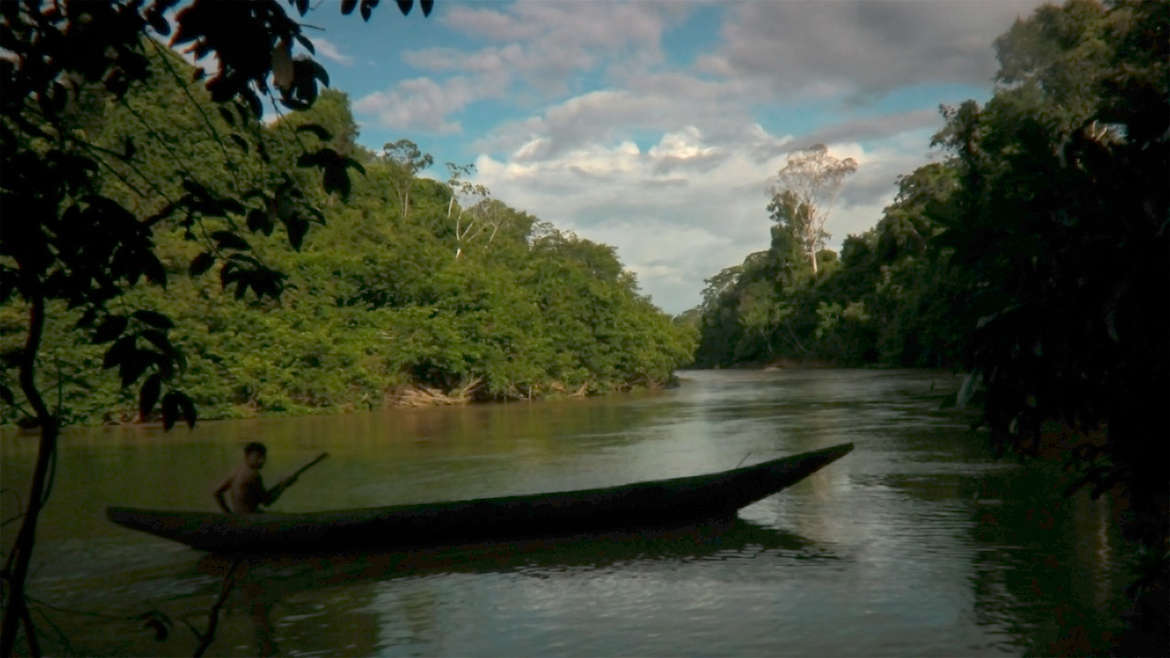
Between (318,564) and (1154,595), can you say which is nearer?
(1154,595)

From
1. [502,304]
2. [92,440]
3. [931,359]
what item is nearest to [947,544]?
[92,440]

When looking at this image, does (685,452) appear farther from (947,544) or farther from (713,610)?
(713,610)

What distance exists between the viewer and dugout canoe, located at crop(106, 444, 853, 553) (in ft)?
22.2

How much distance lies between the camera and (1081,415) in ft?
6.73

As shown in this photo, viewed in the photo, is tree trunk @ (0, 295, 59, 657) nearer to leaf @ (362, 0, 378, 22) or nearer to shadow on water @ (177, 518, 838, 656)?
leaf @ (362, 0, 378, 22)

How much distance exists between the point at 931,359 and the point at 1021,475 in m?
29.3

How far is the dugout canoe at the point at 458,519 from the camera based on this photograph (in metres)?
6.77

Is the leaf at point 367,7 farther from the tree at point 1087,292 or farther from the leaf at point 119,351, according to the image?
the tree at point 1087,292

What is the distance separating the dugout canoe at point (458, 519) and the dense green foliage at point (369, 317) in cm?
1123

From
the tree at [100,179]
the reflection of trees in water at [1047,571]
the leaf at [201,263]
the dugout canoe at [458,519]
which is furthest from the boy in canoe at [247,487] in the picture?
the tree at [100,179]

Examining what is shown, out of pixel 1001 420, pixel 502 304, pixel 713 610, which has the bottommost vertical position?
pixel 713 610

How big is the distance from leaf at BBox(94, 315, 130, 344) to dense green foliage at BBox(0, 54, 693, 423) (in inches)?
619

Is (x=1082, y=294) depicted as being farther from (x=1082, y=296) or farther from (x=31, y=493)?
(x=31, y=493)

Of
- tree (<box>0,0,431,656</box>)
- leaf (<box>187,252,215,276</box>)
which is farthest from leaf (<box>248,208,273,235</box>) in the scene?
leaf (<box>187,252,215,276</box>)
